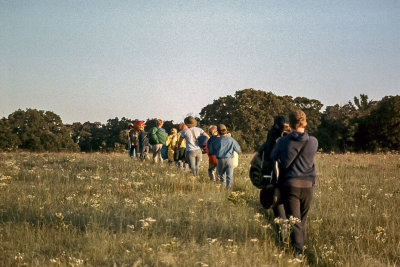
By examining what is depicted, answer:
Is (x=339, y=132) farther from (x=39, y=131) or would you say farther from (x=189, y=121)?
(x=39, y=131)

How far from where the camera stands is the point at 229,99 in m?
52.1

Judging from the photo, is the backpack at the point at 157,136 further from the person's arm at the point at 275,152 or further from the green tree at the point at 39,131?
the green tree at the point at 39,131

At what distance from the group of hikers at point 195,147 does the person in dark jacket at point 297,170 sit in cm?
453

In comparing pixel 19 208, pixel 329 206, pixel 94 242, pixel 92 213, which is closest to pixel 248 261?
pixel 94 242

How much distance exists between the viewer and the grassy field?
4.23m

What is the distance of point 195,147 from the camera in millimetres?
11086

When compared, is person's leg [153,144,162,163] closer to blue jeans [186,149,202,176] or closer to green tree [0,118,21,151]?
blue jeans [186,149,202,176]

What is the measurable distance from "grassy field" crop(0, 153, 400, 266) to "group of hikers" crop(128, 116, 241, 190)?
0.78m

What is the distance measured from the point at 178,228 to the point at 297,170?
2.20m

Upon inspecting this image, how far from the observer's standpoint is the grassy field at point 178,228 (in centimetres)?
423

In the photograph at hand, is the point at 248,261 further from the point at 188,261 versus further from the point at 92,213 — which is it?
the point at 92,213

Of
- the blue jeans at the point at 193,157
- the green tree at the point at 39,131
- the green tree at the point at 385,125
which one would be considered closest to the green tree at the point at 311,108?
the green tree at the point at 385,125

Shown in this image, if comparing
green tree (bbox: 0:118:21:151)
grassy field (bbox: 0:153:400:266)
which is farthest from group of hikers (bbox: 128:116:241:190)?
green tree (bbox: 0:118:21:151)

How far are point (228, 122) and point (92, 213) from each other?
44972 millimetres
